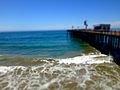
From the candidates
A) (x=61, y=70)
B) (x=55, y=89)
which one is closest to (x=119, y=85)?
(x=55, y=89)

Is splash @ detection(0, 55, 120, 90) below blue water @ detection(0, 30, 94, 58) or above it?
above

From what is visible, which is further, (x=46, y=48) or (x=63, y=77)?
(x=46, y=48)

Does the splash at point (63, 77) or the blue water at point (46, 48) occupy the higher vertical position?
the splash at point (63, 77)

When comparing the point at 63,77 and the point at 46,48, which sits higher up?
the point at 63,77

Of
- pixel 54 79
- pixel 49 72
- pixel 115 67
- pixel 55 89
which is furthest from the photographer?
pixel 115 67

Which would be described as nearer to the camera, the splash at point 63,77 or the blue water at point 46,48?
the splash at point 63,77

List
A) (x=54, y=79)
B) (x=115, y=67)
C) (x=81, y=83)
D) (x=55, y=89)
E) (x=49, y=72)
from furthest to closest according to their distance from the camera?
1. (x=115, y=67)
2. (x=49, y=72)
3. (x=54, y=79)
4. (x=81, y=83)
5. (x=55, y=89)

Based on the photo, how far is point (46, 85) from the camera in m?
13.7

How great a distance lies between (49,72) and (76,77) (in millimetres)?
2544

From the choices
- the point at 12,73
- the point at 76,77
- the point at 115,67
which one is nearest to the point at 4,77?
the point at 12,73

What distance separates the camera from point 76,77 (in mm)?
15227

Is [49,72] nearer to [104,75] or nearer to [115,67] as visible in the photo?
[104,75]

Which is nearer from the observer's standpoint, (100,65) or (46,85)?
(46,85)

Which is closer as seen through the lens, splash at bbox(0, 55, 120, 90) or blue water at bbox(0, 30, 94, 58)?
splash at bbox(0, 55, 120, 90)
